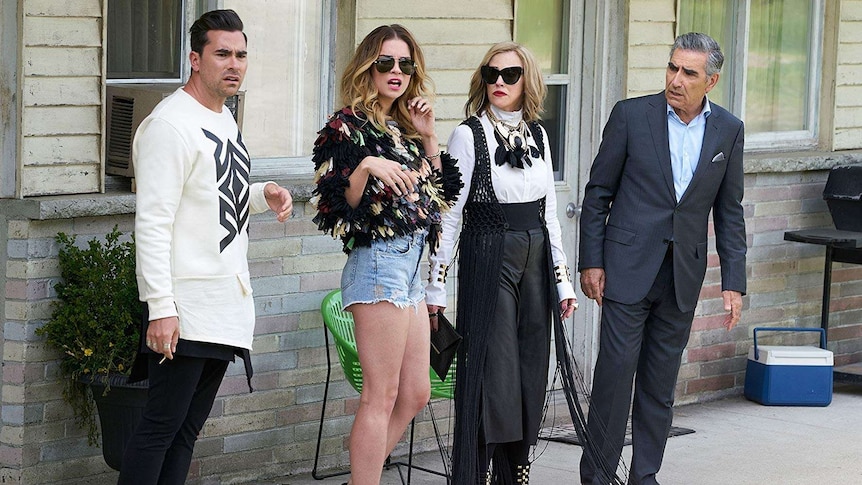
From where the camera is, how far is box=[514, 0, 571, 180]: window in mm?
7215

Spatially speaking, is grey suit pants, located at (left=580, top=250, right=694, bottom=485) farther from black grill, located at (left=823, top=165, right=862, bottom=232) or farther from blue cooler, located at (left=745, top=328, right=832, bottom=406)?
black grill, located at (left=823, top=165, right=862, bottom=232)

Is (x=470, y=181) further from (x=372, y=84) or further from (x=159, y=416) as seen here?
(x=159, y=416)

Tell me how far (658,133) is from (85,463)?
2.61 metres

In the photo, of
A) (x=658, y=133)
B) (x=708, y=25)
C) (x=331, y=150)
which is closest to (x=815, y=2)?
(x=708, y=25)

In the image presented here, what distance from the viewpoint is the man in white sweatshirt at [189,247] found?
4180mm

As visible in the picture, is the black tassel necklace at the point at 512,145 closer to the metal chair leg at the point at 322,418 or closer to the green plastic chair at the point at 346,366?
the green plastic chair at the point at 346,366

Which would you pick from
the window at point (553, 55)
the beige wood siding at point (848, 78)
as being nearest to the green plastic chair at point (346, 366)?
the window at point (553, 55)

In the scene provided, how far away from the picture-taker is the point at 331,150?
15.8 feet

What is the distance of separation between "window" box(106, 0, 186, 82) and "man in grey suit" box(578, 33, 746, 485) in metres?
1.81

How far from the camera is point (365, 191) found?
4.80 meters

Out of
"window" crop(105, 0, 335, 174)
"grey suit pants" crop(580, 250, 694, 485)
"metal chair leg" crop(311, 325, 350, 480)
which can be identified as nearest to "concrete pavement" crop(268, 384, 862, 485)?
"metal chair leg" crop(311, 325, 350, 480)

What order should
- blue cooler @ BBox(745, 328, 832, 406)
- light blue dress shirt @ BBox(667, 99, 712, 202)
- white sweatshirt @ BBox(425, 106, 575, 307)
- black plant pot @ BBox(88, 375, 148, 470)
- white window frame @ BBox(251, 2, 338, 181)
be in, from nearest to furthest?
black plant pot @ BBox(88, 375, 148, 470), white sweatshirt @ BBox(425, 106, 575, 307), light blue dress shirt @ BBox(667, 99, 712, 202), white window frame @ BBox(251, 2, 338, 181), blue cooler @ BBox(745, 328, 832, 406)

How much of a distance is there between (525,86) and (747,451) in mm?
2589

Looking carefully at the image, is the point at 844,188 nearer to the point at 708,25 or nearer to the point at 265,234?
the point at 708,25
